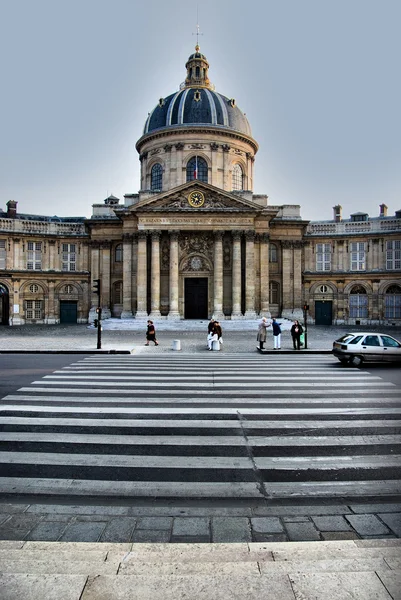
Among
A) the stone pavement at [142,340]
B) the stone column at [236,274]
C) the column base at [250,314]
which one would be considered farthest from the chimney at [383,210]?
the column base at [250,314]

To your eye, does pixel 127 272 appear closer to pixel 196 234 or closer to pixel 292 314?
pixel 196 234

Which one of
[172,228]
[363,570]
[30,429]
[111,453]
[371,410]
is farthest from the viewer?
[172,228]

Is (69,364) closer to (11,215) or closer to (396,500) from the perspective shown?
(396,500)

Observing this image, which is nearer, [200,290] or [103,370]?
[103,370]

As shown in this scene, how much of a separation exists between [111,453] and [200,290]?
35.9 metres

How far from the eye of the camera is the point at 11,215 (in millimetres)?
47719

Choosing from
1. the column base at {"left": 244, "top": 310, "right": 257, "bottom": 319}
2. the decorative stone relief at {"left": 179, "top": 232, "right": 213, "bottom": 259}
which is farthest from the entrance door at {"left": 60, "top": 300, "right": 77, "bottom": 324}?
the column base at {"left": 244, "top": 310, "right": 257, "bottom": 319}

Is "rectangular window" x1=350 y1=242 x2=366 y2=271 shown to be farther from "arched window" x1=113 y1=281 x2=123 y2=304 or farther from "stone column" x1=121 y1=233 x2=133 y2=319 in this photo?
"arched window" x1=113 y1=281 x2=123 y2=304

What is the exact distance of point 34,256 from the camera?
47.3 m

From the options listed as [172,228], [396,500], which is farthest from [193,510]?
[172,228]

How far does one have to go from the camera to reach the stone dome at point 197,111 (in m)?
48.8

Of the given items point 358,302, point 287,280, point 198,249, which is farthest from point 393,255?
point 198,249

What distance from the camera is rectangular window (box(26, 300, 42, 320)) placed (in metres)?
46.9

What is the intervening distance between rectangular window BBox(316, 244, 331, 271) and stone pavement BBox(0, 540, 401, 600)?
44.7m
